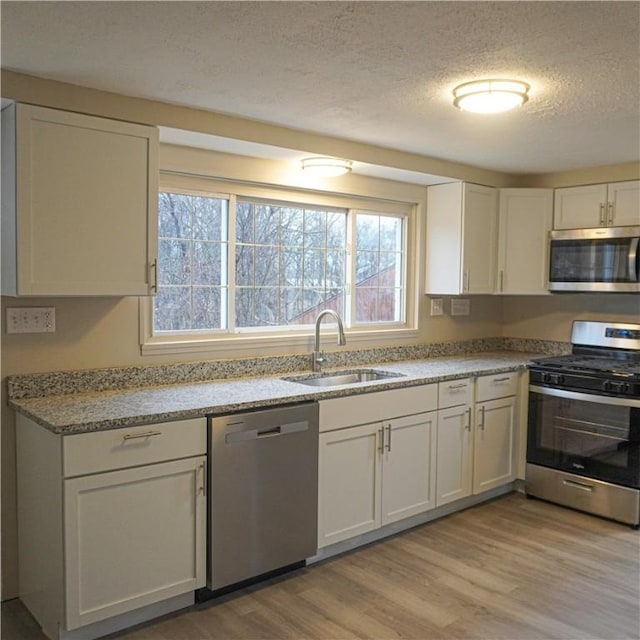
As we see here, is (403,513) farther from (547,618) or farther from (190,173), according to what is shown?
Answer: (190,173)

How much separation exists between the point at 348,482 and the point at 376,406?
0.40m

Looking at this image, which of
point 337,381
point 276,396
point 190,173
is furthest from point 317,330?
point 190,173

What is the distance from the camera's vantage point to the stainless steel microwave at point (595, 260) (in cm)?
390

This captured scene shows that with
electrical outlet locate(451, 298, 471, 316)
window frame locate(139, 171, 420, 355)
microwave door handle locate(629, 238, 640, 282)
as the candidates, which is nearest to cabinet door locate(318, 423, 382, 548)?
window frame locate(139, 171, 420, 355)

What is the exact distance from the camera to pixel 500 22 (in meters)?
1.85

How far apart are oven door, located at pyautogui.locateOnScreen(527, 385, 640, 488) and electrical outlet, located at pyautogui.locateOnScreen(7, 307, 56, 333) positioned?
2.86 metres

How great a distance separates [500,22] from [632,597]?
7.97ft

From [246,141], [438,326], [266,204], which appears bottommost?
[438,326]

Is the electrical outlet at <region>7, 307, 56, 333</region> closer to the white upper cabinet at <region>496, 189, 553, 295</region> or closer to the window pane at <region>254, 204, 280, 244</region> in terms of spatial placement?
the window pane at <region>254, 204, 280, 244</region>

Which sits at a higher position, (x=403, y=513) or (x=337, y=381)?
(x=337, y=381)

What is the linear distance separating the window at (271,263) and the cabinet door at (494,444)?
856 mm

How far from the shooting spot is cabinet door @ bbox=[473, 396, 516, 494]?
381 centimetres

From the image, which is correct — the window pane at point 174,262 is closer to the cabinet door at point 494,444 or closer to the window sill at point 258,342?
the window sill at point 258,342

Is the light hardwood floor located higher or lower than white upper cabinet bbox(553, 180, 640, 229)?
lower
